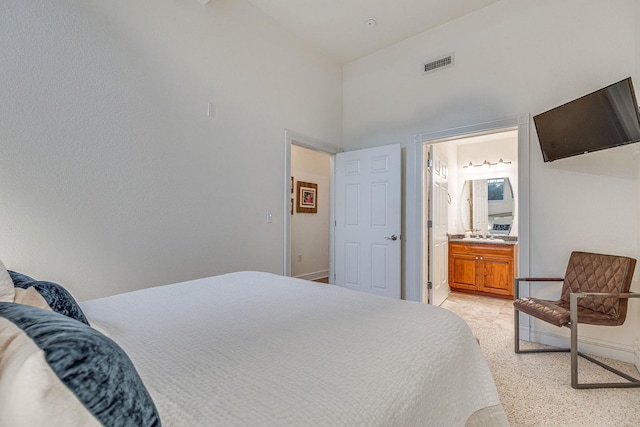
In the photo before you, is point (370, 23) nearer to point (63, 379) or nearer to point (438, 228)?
point (438, 228)

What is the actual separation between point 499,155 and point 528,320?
3046 mm

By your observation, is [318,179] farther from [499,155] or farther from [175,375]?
[175,375]

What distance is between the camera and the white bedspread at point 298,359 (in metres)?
0.65

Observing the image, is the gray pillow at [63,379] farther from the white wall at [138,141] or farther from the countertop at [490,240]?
the countertop at [490,240]

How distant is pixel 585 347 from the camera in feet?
8.16

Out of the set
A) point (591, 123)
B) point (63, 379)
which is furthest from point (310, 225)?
point (63, 379)

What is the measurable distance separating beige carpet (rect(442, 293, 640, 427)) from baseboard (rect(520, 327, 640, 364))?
0.07 meters

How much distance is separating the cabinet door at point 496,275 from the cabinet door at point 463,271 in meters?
0.10

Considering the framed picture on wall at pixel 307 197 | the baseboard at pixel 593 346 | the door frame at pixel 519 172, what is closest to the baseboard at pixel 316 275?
the framed picture on wall at pixel 307 197

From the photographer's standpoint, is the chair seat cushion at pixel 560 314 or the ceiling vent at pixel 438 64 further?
the ceiling vent at pixel 438 64

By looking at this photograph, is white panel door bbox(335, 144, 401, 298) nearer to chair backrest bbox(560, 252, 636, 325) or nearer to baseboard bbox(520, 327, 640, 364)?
baseboard bbox(520, 327, 640, 364)

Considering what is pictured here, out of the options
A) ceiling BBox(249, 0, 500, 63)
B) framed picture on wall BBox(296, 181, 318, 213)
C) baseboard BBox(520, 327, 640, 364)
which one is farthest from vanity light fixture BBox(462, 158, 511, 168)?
baseboard BBox(520, 327, 640, 364)

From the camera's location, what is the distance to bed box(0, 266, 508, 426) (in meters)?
0.65

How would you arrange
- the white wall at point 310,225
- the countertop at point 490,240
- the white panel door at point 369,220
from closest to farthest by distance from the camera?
1. the white panel door at point 369,220
2. the countertop at point 490,240
3. the white wall at point 310,225
